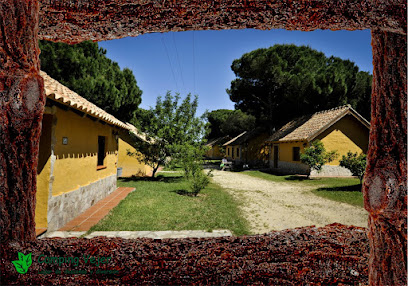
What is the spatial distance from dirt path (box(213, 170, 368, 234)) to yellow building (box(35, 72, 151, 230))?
14.9 feet

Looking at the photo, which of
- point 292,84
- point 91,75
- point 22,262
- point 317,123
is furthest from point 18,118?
point 292,84

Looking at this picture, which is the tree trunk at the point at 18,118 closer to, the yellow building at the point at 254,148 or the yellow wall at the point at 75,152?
the yellow wall at the point at 75,152

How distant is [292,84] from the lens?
66.1 feet

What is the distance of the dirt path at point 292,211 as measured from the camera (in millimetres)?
5699

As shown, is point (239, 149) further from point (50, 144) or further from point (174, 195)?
point (50, 144)

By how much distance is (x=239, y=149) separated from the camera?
89.8ft

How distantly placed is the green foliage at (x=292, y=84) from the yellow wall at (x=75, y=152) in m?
18.6

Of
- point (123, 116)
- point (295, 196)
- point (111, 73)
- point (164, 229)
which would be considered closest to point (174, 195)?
point (164, 229)

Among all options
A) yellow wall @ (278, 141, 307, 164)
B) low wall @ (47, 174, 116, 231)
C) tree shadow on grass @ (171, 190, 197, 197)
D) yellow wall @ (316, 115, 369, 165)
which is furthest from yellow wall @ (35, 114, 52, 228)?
yellow wall @ (316, 115, 369, 165)

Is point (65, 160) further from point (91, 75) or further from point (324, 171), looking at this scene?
point (324, 171)

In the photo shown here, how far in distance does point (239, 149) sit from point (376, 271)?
2685 cm

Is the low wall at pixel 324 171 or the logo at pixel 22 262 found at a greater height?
the logo at pixel 22 262

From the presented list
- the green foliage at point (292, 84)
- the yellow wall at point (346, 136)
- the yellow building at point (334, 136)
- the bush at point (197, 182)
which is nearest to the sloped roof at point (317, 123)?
the yellow building at point (334, 136)

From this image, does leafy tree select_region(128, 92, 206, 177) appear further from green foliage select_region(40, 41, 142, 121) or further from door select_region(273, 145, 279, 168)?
door select_region(273, 145, 279, 168)
